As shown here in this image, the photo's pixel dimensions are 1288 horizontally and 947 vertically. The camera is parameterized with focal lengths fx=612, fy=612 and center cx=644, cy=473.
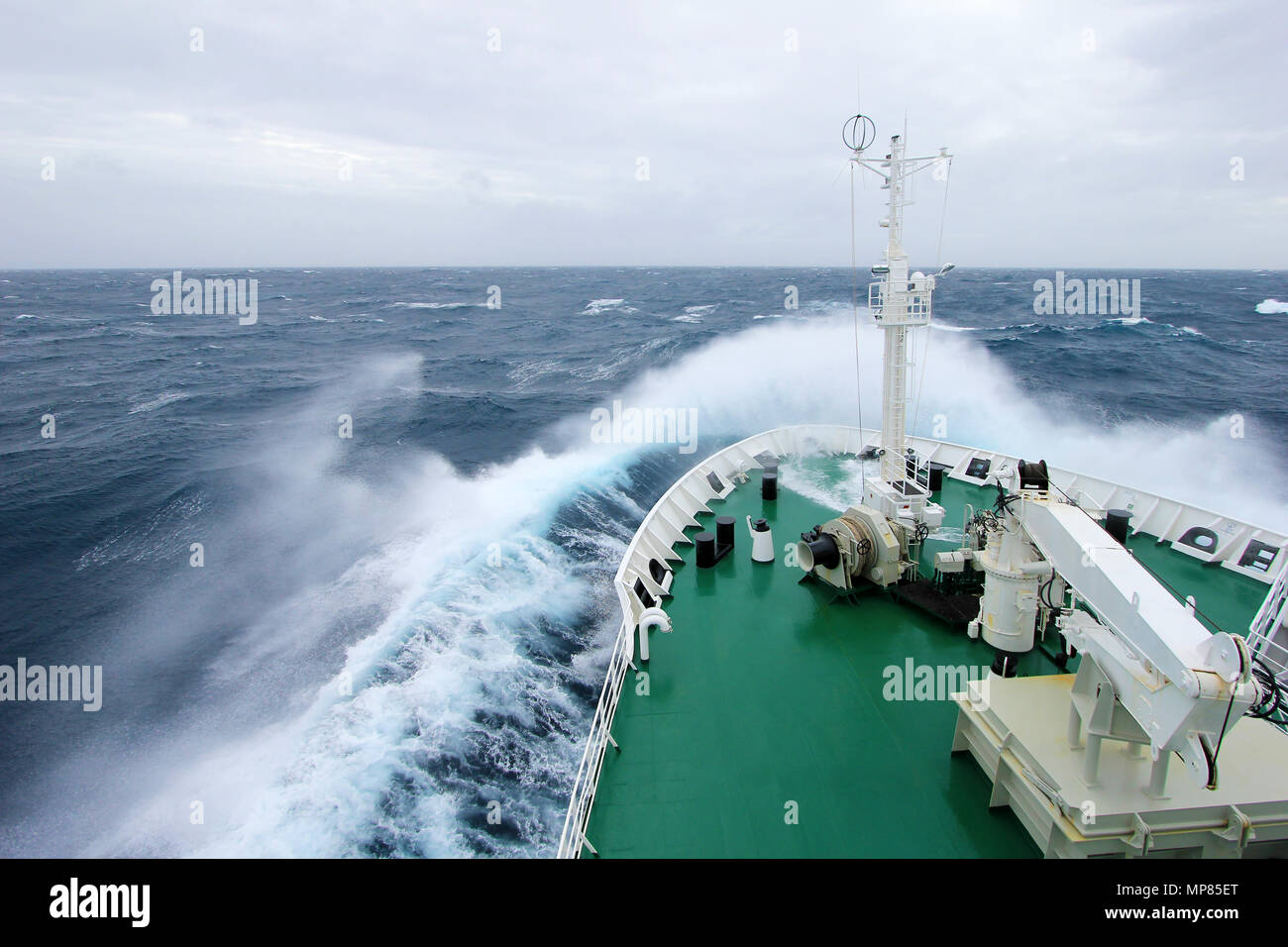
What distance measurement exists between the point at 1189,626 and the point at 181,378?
51.6 m

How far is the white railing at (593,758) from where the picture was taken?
708 cm

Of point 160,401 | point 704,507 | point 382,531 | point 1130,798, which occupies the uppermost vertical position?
point 160,401

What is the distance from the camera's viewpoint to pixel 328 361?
46.5 metres

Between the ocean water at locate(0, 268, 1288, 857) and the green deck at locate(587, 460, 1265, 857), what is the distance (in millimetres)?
2469

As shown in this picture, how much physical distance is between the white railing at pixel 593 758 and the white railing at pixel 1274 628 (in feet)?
26.6

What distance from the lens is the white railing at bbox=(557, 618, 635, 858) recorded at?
7.08 meters

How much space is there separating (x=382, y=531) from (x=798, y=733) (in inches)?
579

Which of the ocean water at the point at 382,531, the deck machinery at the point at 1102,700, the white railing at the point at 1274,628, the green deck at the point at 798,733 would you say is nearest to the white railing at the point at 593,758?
the green deck at the point at 798,733

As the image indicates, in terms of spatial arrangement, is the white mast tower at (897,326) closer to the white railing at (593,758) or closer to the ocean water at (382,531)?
the ocean water at (382,531)

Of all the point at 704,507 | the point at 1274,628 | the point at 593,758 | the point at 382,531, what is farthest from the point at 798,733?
the point at 382,531

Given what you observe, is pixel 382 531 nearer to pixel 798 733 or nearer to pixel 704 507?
pixel 704 507

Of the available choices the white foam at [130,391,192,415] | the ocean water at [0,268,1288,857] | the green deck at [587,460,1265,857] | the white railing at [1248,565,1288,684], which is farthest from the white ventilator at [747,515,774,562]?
the white foam at [130,391,192,415]

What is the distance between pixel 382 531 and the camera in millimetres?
19125

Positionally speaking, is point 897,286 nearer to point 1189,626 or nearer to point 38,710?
point 1189,626
